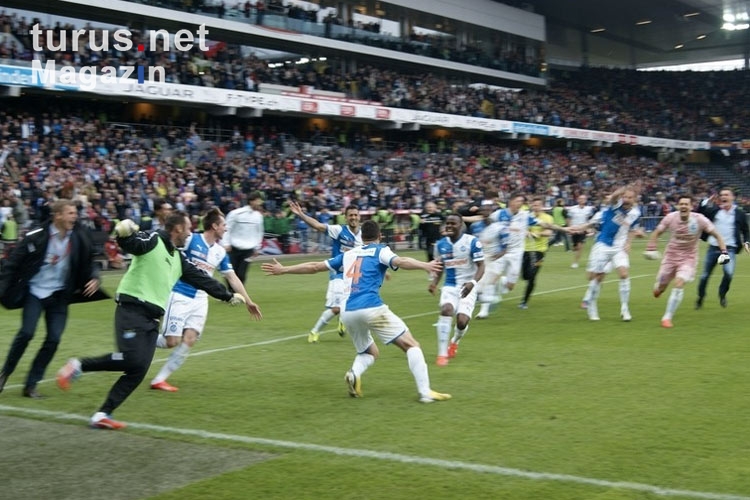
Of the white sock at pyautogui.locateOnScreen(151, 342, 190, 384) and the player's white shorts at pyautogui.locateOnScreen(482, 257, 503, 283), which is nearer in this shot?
the white sock at pyautogui.locateOnScreen(151, 342, 190, 384)

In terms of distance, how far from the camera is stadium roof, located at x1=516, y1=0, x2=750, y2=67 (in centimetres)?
6769

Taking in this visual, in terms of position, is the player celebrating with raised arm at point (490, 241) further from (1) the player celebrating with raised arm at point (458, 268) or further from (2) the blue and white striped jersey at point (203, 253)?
(2) the blue and white striped jersey at point (203, 253)

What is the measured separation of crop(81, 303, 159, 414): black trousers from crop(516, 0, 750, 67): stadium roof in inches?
2419

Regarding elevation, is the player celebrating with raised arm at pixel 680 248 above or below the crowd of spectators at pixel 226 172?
below

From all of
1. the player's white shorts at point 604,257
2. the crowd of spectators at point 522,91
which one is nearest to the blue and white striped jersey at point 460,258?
the player's white shorts at point 604,257

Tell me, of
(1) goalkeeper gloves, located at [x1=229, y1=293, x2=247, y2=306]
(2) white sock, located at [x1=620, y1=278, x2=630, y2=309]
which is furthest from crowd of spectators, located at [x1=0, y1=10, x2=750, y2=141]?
(1) goalkeeper gloves, located at [x1=229, y1=293, x2=247, y2=306]

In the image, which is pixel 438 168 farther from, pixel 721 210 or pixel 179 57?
pixel 721 210

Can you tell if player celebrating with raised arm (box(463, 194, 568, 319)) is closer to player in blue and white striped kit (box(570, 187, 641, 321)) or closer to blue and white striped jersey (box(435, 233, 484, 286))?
player in blue and white striped kit (box(570, 187, 641, 321))

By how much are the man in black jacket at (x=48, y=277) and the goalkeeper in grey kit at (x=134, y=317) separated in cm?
120

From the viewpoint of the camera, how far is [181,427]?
7.38 metres

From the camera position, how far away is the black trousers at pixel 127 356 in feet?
23.8

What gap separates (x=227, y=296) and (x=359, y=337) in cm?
136

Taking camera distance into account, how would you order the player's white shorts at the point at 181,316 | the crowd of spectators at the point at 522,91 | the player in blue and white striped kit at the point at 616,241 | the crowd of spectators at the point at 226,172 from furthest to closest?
the crowd of spectators at the point at 522,91
the crowd of spectators at the point at 226,172
the player in blue and white striped kit at the point at 616,241
the player's white shorts at the point at 181,316

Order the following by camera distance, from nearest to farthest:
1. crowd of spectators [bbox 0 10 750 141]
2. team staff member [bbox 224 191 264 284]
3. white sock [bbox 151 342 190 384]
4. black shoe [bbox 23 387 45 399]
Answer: black shoe [bbox 23 387 45 399]
white sock [bbox 151 342 190 384]
team staff member [bbox 224 191 264 284]
crowd of spectators [bbox 0 10 750 141]
